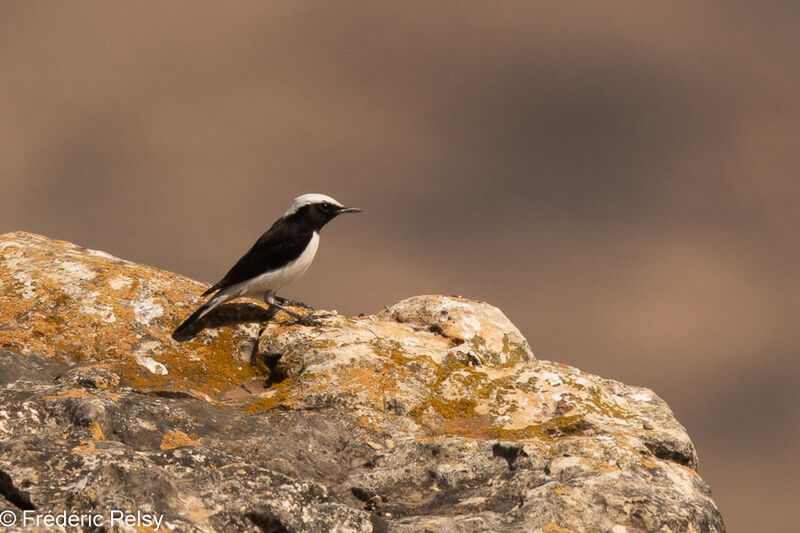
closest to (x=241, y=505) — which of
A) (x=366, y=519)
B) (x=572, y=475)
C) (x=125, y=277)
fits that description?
(x=366, y=519)

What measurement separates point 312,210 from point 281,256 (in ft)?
2.70

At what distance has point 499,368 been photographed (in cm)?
847

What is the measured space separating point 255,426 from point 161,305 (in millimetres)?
2921

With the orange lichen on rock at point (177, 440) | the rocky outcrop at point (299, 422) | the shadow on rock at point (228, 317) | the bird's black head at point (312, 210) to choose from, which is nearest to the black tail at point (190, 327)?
the shadow on rock at point (228, 317)

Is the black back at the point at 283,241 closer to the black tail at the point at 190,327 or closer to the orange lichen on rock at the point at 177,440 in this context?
the black tail at the point at 190,327

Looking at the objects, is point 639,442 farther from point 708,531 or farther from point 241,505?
point 241,505

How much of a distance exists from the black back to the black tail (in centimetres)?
98

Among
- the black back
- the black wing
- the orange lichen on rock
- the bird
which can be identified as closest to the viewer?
the orange lichen on rock

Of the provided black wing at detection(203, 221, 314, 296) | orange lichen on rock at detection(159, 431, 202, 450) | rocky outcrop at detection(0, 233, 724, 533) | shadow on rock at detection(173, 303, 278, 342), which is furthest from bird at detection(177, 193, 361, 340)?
orange lichen on rock at detection(159, 431, 202, 450)

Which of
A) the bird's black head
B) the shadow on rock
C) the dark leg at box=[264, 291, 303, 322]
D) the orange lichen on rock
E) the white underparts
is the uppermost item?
the bird's black head

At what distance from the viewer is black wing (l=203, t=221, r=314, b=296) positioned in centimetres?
1000

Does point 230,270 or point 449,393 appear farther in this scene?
point 230,270

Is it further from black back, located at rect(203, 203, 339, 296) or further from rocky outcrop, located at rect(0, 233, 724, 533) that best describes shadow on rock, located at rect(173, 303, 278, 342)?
black back, located at rect(203, 203, 339, 296)

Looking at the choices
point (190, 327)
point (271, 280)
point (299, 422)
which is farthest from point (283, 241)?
point (299, 422)
